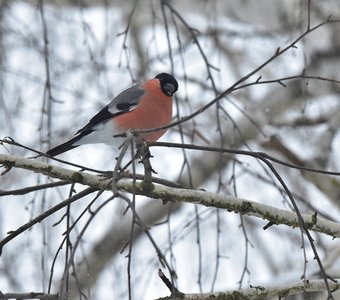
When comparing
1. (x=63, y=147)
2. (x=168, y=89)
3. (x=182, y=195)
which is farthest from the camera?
(x=168, y=89)

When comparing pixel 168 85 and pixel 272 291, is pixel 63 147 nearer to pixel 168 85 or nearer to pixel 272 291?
pixel 168 85

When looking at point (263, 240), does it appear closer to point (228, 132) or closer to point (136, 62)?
point (136, 62)

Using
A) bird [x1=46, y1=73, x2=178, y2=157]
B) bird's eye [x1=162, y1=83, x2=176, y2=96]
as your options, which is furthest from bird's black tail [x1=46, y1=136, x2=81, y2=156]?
bird's eye [x1=162, y1=83, x2=176, y2=96]

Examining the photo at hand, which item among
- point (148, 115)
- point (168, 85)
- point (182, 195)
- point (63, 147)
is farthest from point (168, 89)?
point (182, 195)

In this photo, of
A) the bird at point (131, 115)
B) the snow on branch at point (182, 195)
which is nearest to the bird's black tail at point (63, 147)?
the bird at point (131, 115)

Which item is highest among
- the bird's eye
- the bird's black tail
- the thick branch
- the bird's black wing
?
the bird's eye

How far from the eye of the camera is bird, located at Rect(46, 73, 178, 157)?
6.52 feet

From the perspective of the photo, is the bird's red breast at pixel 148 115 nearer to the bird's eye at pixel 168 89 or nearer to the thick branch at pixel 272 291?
the bird's eye at pixel 168 89

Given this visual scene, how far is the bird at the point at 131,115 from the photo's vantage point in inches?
78.3

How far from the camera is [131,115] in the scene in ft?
6.57

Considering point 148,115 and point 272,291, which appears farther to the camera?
point 148,115

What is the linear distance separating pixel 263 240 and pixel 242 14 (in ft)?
6.90

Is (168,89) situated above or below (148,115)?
above

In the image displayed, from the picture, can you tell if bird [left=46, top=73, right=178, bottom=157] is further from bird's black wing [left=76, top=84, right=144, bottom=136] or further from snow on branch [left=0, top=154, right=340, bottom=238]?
snow on branch [left=0, top=154, right=340, bottom=238]
